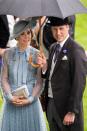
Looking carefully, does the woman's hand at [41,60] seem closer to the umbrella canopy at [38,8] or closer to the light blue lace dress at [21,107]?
the light blue lace dress at [21,107]

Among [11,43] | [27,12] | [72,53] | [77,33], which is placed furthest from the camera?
[77,33]

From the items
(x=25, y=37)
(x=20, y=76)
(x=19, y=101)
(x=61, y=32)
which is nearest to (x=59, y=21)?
(x=61, y=32)

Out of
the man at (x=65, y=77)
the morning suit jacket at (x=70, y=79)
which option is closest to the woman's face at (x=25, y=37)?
the man at (x=65, y=77)

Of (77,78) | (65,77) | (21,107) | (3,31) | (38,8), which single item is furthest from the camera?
(3,31)

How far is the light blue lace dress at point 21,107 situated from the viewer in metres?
6.26

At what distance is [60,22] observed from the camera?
6.06 m

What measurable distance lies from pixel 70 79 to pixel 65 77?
59 millimetres

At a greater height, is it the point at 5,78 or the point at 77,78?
the point at 77,78

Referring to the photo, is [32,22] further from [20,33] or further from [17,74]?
[17,74]

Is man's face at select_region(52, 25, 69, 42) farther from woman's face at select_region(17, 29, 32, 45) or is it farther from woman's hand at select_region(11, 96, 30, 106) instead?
woman's hand at select_region(11, 96, 30, 106)

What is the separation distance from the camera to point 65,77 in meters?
6.10

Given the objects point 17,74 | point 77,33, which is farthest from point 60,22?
point 77,33

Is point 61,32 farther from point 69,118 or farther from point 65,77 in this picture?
point 69,118

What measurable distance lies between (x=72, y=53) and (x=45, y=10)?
644 millimetres
